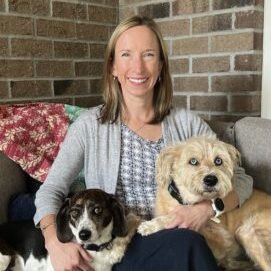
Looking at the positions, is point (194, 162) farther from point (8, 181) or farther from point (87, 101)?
point (87, 101)

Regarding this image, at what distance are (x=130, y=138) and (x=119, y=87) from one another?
0.91 ft

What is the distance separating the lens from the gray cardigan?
6.25 feet

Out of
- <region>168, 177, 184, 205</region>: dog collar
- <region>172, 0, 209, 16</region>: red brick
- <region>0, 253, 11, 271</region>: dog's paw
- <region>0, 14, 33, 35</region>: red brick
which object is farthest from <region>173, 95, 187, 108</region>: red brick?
<region>0, 253, 11, 271</region>: dog's paw

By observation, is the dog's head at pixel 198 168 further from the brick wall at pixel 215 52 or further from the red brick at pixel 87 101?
the red brick at pixel 87 101

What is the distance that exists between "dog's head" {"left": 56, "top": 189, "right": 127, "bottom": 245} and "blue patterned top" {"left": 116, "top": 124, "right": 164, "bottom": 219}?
207mm

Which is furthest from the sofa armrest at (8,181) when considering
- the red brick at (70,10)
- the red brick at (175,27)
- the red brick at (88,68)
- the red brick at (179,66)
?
the red brick at (175,27)

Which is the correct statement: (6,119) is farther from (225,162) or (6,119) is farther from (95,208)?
(225,162)

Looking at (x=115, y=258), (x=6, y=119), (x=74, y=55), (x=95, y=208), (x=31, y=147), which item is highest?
(x=74, y=55)

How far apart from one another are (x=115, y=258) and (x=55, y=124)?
84 cm

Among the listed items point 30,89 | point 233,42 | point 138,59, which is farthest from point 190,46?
point 30,89

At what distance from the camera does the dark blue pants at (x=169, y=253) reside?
156 centimetres

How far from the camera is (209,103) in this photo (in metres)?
2.76

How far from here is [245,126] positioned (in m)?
2.17

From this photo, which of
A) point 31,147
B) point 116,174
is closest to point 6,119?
point 31,147
